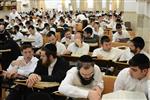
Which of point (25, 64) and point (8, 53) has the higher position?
point (25, 64)

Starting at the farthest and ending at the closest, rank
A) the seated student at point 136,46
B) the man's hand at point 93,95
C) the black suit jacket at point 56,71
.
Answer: the seated student at point 136,46 → the black suit jacket at point 56,71 → the man's hand at point 93,95

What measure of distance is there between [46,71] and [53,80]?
0.46 meters

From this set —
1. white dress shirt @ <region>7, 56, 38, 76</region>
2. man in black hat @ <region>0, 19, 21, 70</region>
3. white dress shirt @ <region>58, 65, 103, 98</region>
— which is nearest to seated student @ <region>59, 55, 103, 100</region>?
white dress shirt @ <region>58, 65, 103, 98</region>

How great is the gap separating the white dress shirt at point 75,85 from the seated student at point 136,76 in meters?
0.27

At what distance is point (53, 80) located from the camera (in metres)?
5.06

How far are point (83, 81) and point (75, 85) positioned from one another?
11 cm

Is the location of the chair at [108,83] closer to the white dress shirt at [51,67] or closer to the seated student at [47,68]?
the seated student at [47,68]

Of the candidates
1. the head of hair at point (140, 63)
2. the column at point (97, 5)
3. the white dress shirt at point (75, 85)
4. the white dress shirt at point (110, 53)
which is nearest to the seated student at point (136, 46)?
the white dress shirt at point (110, 53)

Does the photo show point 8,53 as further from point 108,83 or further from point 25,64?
point 108,83

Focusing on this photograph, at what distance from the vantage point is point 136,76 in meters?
4.18

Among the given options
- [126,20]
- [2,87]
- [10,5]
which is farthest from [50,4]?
[2,87]

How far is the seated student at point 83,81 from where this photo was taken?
4.19m

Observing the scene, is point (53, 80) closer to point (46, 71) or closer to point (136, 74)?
point (46, 71)

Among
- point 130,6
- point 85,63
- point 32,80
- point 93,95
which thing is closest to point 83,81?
point 85,63
